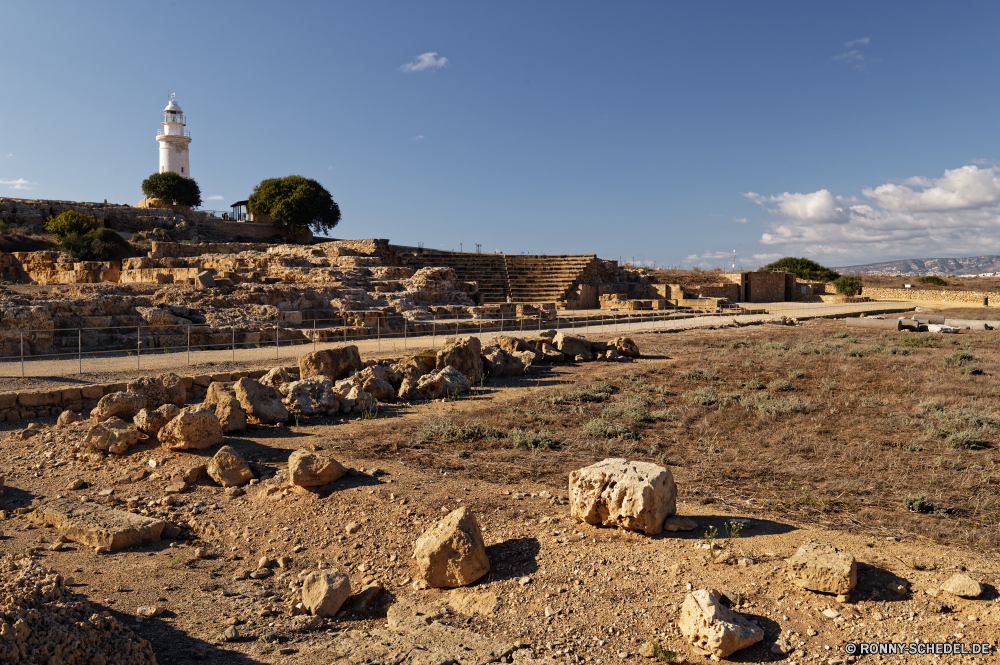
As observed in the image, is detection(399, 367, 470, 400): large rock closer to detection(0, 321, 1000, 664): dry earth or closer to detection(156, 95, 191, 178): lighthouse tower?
detection(0, 321, 1000, 664): dry earth

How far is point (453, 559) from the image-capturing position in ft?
14.9

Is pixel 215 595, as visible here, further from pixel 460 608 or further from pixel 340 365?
pixel 340 365

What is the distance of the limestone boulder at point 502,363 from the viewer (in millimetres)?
13430

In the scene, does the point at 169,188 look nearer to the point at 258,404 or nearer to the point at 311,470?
the point at 258,404

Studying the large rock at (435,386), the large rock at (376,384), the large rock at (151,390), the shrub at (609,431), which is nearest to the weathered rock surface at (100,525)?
the large rock at (151,390)

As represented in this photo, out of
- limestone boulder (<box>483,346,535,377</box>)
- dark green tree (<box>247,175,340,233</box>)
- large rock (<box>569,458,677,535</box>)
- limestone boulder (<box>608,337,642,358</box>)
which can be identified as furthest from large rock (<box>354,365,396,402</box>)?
dark green tree (<box>247,175,340,233</box>)

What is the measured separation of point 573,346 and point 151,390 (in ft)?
32.8

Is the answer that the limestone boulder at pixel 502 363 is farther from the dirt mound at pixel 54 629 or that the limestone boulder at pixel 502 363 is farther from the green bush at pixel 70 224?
the green bush at pixel 70 224

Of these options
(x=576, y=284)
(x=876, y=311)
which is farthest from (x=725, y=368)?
(x=876, y=311)

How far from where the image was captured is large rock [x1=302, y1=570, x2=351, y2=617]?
4.29 metres

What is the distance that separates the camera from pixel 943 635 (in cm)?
360

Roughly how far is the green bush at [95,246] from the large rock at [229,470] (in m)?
31.5

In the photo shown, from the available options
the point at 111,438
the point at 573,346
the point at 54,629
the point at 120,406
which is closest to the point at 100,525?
the point at 54,629

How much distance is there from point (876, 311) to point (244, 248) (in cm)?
3756
